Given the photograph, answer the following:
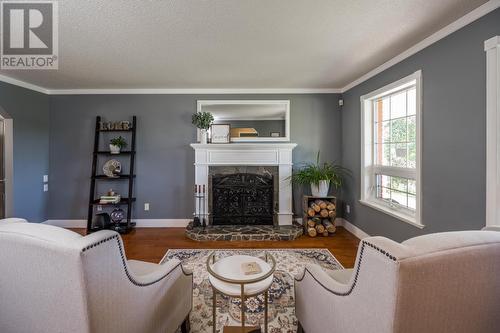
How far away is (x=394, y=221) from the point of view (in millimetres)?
2637

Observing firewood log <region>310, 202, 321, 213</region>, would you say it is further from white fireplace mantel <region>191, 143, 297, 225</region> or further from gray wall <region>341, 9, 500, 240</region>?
gray wall <region>341, 9, 500, 240</region>

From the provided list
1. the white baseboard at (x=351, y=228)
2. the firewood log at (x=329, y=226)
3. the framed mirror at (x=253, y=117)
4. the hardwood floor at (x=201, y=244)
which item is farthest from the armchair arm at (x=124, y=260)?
the white baseboard at (x=351, y=228)

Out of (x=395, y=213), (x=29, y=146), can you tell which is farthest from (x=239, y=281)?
(x=29, y=146)

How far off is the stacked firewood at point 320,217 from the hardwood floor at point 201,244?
0.11 metres

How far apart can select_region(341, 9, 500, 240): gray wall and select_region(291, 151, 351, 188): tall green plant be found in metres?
1.20

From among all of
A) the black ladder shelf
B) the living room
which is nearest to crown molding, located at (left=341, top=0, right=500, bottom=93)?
the living room

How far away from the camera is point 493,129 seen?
1.60 meters

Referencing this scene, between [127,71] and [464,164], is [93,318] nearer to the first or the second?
[464,164]

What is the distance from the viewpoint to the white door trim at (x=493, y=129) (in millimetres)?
1587

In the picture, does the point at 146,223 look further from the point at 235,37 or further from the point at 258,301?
the point at 235,37

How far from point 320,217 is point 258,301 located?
198 cm

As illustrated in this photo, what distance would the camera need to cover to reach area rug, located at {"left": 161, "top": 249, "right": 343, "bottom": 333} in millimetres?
1673

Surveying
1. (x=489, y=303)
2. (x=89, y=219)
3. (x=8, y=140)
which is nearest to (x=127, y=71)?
(x=8, y=140)

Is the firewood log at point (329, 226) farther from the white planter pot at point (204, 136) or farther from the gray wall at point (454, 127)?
the white planter pot at point (204, 136)
